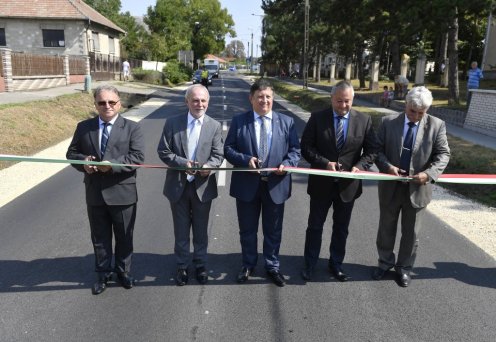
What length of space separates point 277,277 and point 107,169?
6.27 ft

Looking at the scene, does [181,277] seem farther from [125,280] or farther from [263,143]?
[263,143]

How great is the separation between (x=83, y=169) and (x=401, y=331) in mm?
3039

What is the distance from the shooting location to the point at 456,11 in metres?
15.8

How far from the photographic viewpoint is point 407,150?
14.1 feet

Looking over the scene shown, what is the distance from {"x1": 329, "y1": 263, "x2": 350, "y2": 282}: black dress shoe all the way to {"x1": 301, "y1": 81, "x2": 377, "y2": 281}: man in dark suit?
0.46 meters

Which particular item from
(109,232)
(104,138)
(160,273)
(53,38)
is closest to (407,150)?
(160,273)

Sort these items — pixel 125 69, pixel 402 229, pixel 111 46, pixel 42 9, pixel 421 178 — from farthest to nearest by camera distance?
pixel 111 46
pixel 125 69
pixel 42 9
pixel 402 229
pixel 421 178

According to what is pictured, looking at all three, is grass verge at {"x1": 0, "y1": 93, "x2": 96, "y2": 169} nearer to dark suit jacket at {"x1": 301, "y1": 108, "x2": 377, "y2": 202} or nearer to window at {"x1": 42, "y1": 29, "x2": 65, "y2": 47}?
dark suit jacket at {"x1": 301, "y1": 108, "x2": 377, "y2": 202}

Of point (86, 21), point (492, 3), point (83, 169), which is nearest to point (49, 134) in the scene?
point (83, 169)

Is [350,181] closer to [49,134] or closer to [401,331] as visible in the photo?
[401,331]

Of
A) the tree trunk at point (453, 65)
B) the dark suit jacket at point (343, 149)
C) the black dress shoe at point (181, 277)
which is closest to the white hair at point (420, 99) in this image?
the dark suit jacket at point (343, 149)

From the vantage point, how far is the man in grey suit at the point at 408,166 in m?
4.18

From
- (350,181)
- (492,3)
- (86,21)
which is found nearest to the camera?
(350,181)

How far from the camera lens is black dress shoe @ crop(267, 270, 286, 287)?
4.32 meters
